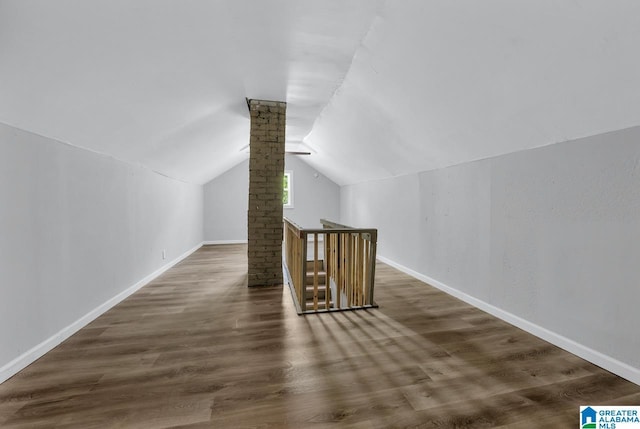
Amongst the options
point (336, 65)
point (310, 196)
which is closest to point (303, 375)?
point (336, 65)

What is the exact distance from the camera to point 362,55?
2.55 meters

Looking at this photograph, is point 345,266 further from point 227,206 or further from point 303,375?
point 227,206

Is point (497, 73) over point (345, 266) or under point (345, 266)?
over

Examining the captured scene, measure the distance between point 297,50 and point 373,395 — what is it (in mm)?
2709

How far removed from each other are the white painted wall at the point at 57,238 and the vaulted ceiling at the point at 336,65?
0.71ft

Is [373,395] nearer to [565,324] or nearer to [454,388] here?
[454,388]

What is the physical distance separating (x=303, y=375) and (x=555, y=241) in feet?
7.54

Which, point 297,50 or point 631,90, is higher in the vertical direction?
point 297,50

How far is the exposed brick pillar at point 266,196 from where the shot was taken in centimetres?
379

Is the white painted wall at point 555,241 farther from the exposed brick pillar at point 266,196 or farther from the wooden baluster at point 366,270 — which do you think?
the exposed brick pillar at point 266,196

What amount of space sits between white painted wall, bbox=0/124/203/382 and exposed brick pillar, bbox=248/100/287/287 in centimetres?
149

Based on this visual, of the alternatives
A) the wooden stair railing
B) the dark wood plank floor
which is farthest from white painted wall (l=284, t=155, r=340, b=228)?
the dark wood plank floor

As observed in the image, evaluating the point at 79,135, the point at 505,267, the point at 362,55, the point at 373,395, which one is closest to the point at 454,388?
the point at 373,395

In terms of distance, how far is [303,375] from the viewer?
1853 millimetres
